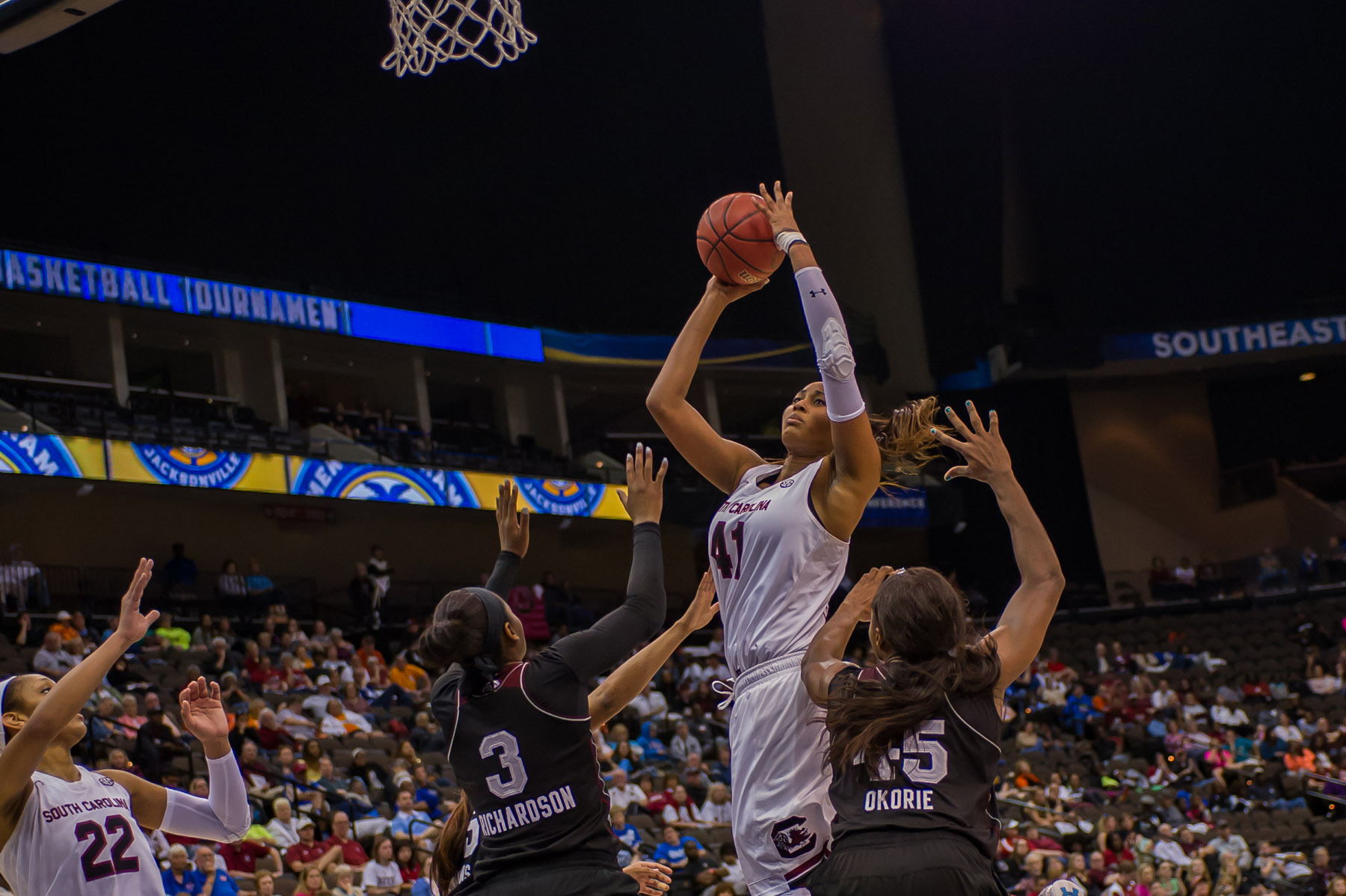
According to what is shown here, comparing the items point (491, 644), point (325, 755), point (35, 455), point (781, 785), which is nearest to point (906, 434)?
point (781, 785)

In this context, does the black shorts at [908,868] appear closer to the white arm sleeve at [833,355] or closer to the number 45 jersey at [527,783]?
the number 45 jersey at [527,783]

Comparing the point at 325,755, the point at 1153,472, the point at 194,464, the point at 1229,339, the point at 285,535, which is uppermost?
the point at 1229,339

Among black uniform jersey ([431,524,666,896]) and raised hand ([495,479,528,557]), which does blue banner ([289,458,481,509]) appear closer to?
raised hand ([495,479,528,557])

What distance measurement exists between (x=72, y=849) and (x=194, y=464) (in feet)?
60.6

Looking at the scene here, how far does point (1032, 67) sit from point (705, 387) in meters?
10.4

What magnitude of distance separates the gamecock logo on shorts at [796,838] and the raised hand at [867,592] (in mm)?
606

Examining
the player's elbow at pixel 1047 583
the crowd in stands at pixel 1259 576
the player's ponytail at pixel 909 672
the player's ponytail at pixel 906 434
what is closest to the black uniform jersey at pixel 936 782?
the player's ponytail at pixel 909 672

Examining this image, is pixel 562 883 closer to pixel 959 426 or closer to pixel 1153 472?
pixel 959 426

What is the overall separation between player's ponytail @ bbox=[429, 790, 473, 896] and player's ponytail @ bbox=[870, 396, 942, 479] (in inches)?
61.4

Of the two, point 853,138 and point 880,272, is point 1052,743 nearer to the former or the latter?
point 880,272

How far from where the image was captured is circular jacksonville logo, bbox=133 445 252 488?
20.9 metres

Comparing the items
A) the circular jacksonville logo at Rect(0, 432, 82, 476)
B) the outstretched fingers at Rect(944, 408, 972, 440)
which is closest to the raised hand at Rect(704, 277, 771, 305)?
the outstretched fingers at Rect(944, 408, 972, 440)

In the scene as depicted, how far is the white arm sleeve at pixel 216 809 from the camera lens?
422cm

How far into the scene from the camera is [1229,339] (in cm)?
3023
